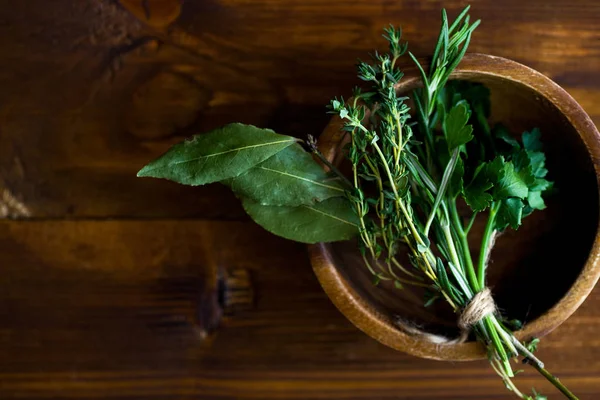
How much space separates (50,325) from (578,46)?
69 cm

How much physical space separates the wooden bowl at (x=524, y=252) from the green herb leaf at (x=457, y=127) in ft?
0.20

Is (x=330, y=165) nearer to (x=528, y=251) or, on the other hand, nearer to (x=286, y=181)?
(x=286, y=181)

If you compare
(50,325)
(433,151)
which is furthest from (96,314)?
(433,151)

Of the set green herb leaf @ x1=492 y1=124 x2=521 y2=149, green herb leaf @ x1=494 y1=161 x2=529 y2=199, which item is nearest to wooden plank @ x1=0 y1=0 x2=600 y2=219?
green herb leaf @ x1=492 y1=124 x2=521 y2=149

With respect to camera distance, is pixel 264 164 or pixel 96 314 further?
pixel 96 314

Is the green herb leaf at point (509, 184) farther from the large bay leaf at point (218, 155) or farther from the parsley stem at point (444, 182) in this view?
the large bay leaf at point (218, 155)

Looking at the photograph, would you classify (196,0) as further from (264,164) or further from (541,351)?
(541,351)

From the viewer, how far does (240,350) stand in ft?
2.52

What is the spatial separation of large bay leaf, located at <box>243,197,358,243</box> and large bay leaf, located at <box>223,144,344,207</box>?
0.02 meters

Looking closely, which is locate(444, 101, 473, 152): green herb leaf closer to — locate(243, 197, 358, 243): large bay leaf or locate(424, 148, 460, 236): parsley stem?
locate(424, 148, 460, 236): parsley stem

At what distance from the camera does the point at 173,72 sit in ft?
2.49

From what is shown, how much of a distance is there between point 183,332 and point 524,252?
0.40 m

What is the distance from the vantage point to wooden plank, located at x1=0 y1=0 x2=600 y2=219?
0.74m

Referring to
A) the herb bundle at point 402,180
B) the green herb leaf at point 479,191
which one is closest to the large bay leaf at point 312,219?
the herb bundle at point 402,180
